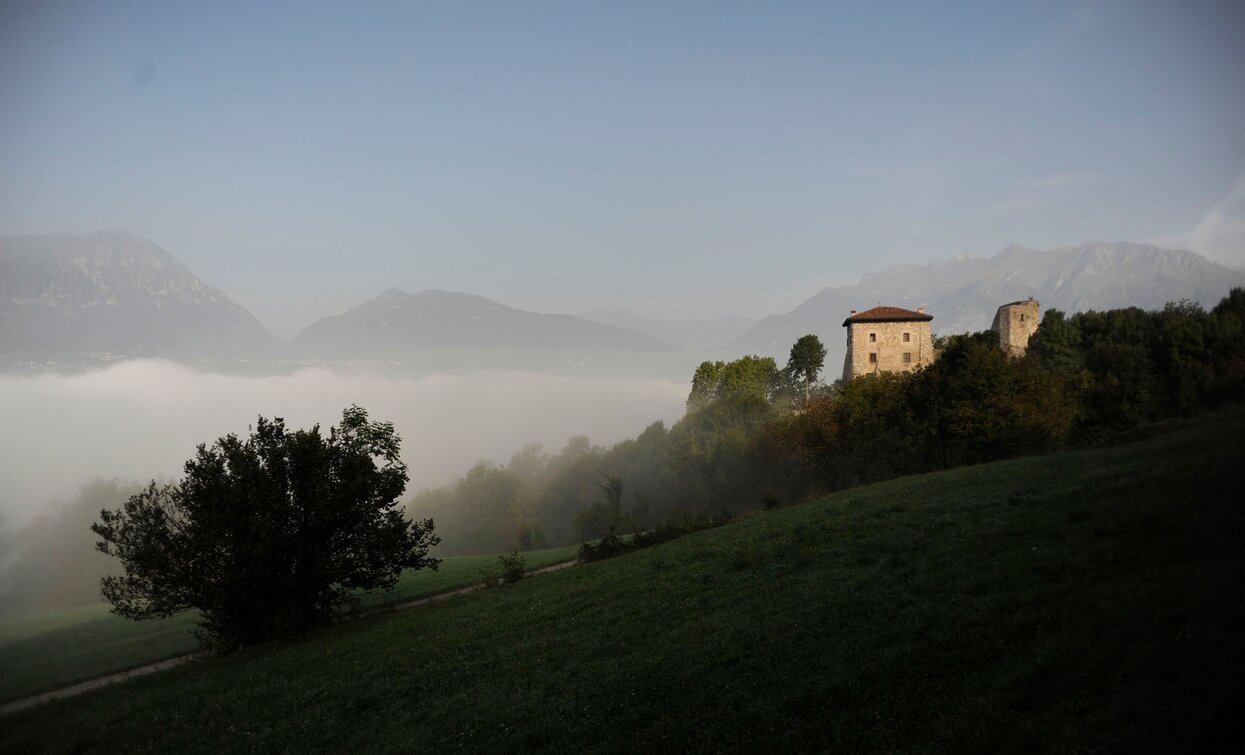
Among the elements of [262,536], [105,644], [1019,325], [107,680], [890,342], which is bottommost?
[105,644]

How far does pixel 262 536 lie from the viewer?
27.9 m

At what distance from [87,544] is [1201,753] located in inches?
7082

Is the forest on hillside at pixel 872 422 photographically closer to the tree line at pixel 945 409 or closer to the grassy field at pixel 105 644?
the tree line at pixel 945 409

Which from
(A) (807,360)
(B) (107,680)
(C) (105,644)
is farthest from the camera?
(A) (807,360)

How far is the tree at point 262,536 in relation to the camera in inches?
1124

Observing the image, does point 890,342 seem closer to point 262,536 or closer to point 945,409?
point 945,409

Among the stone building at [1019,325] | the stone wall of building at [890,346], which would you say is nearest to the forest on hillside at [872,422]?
the stone building at [1019,325]

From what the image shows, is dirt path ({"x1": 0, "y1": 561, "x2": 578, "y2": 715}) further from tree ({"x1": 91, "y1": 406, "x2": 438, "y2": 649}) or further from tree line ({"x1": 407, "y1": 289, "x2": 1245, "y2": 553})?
tree line ({"x1": 407, "y1": 289, "x2": 1245, "y2": 553})

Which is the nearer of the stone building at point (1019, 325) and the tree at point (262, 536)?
the tree at point (262, 536)

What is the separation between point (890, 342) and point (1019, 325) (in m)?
19.6

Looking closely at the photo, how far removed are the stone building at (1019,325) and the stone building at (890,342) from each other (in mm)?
11165

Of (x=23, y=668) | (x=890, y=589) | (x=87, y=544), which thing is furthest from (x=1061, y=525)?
(x=87, y=544)

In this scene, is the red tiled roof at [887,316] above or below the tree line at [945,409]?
above

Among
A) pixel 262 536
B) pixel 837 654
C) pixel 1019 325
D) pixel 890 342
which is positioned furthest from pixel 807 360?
pixel 837 654
